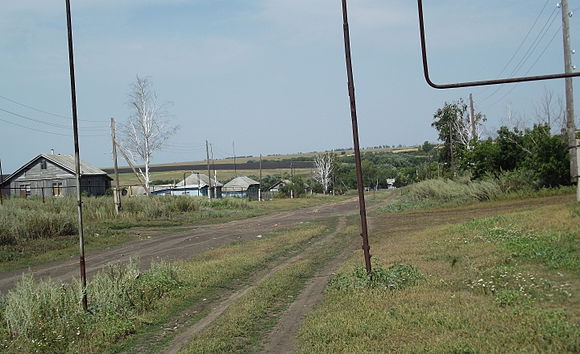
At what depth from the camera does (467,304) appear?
8070 mm

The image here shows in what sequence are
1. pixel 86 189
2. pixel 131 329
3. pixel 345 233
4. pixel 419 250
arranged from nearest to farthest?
pixel 131 329
pixel 419 250
pixel 345 233
pixel 86 189

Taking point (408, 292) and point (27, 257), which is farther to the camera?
point (27, 257)

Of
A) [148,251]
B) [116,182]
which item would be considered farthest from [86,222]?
[148,251]

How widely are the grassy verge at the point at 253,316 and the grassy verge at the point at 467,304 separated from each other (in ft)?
2.34

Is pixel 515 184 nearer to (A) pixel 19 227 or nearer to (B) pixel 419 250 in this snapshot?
(B) pixel 419 250

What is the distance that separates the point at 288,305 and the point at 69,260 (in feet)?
37.5

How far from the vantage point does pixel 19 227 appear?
22.5 metres

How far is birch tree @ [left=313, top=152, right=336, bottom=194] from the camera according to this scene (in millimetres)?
98963

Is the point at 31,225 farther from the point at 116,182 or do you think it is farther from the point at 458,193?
the point at 458,193

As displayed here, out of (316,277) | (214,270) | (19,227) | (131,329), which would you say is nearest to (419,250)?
(316,277)

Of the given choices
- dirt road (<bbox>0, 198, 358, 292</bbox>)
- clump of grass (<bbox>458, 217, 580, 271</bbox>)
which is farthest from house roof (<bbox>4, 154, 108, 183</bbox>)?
clump of grass (<bbox>458, 217, 580, 271</bbox>)

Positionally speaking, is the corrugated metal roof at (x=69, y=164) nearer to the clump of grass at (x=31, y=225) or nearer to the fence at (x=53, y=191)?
the fence at (x=53, y=191)

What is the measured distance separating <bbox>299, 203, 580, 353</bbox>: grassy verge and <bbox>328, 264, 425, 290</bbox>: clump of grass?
0.03m

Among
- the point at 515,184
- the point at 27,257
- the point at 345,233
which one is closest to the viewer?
the point at 27,257
